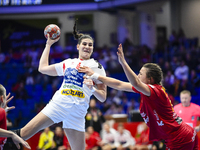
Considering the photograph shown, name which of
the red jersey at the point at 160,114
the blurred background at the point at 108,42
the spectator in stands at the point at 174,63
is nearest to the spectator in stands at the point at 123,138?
the blurred background at the point at 108,42

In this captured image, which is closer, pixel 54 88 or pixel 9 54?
pixel 54 88

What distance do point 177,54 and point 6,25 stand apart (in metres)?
12.4

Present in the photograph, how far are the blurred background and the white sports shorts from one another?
5.76m

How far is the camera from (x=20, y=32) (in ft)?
66.3

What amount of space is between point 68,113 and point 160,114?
4.28 ft

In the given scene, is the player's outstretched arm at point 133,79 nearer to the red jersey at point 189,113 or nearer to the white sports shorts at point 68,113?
the white sports shorts at point 68,113

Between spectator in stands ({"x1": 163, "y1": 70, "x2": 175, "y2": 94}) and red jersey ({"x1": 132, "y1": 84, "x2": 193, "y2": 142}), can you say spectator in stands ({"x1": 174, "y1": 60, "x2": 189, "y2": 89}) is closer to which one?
spectator in stands ({"x1": 163, "y1": 70, "x2": 175, "y2": 94})

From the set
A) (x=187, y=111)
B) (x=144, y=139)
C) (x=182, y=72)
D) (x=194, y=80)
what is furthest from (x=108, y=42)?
(x=187, y=111)

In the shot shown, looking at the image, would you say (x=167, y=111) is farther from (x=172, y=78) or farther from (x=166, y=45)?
(x=166, y=45)

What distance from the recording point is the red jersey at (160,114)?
3574 mm

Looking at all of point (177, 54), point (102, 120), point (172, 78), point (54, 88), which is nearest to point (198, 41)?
point (177, 54)

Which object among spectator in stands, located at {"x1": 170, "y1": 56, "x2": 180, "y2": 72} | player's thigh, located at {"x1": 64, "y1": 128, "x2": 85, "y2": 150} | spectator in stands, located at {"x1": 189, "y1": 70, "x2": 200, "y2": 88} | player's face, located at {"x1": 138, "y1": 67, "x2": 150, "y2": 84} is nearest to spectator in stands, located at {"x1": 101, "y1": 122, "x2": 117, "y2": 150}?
player's thigh, located at {"x1": 64, "y1": 128, "x2": 85, "y2": 150}

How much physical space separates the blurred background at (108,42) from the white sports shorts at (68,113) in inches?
227

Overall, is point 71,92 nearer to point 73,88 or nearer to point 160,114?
point 73,88
